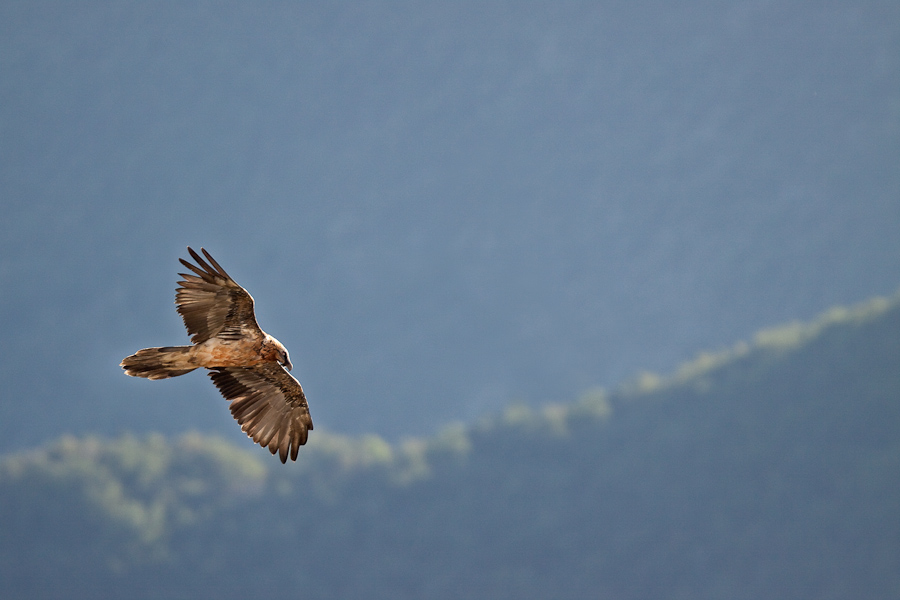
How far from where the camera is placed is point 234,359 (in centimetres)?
1672

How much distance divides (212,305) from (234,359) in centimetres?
84

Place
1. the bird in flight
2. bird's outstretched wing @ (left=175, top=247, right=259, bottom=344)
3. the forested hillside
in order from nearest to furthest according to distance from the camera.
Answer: the bird in flight → bird's outstretched wing @ (left=175, top=247, right=259, bottom=344) → the forested hillside

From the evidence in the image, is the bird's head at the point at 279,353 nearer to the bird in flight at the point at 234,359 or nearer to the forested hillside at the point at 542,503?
the bird in flight at the point at 234,359

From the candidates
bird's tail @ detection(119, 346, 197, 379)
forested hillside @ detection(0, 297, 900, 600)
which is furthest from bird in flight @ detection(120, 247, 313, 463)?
forested hillside @ detection(0, 297, 900, 600)

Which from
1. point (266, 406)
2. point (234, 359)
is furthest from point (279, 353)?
point (266, 406)

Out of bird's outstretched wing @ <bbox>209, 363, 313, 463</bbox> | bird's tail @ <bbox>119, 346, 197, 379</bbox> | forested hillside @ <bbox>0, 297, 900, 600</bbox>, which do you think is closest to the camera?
bird's tail @ <bbox>119, 346, 197, 379</bbox>

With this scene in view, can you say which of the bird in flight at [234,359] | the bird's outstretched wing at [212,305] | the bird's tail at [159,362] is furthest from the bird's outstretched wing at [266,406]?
the bird's tail at [159,362]

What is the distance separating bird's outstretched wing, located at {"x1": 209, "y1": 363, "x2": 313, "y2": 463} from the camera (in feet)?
59.5

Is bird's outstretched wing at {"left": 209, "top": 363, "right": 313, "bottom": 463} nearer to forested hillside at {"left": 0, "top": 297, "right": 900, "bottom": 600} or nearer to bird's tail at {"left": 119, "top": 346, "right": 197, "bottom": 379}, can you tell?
bird's tail at {"left": 119, "top": 346, "right": 197, "bottom": 379}

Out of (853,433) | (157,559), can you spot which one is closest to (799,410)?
(853,433)

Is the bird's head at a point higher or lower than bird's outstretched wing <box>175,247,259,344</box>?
lower

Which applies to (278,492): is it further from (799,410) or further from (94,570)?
(799,410)

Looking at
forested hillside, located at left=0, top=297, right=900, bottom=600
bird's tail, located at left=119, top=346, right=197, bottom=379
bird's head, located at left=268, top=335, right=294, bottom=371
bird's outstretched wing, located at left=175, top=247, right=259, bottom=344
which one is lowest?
bird's tail, located at left=119, top=346, right=197, bottom=379

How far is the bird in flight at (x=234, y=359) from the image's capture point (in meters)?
16.0
